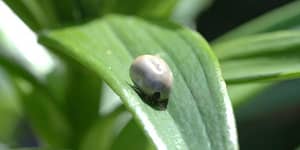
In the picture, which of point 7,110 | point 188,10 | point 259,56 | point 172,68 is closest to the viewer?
point 172,68

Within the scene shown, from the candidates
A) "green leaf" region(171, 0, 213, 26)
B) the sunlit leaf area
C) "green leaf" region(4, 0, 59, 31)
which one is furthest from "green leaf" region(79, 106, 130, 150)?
"green leaf" region(171, 0, 213, 26)

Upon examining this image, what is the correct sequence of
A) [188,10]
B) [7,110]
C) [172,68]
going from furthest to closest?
[188,10]
[7,110]
[172,68]

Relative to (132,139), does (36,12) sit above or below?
above

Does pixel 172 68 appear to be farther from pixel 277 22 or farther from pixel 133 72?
pixel 277 22

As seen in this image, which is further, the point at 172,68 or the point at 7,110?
the point at 7,110

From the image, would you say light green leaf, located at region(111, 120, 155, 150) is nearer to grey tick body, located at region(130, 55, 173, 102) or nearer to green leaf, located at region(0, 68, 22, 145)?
grey tick body, located at region(130, 55, 173, 102)

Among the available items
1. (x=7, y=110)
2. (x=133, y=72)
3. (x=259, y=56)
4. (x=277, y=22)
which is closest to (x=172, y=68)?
(x=133, y=72)
